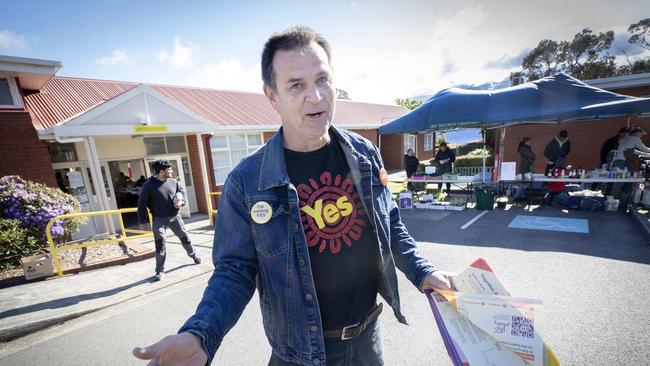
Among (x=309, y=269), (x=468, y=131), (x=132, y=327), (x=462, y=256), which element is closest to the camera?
(x=309, y=269)

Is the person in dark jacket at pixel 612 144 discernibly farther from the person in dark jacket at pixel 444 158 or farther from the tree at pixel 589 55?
the tree at pixel 589 55

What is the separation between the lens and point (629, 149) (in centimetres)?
779

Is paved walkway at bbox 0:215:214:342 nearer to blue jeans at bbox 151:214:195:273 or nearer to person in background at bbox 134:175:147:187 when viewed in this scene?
blue jeans at bbox 151:214:195:273

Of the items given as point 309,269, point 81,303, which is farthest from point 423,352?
point 81,303

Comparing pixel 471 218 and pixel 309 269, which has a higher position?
pixel 309 269

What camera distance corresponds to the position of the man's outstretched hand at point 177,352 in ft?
2.87

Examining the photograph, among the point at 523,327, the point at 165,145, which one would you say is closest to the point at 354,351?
the point at 523,327

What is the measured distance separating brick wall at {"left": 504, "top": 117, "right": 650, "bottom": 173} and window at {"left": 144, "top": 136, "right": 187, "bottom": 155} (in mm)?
14829

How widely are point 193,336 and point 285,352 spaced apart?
589 millimetres

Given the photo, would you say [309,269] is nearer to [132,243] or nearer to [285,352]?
[285,352]

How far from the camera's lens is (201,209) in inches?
444

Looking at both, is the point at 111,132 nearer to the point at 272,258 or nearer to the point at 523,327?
the point at 272,258

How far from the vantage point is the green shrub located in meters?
5.45

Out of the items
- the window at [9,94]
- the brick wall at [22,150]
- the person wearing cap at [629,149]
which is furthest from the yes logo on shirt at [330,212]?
the person wearing cap at [629,149]
